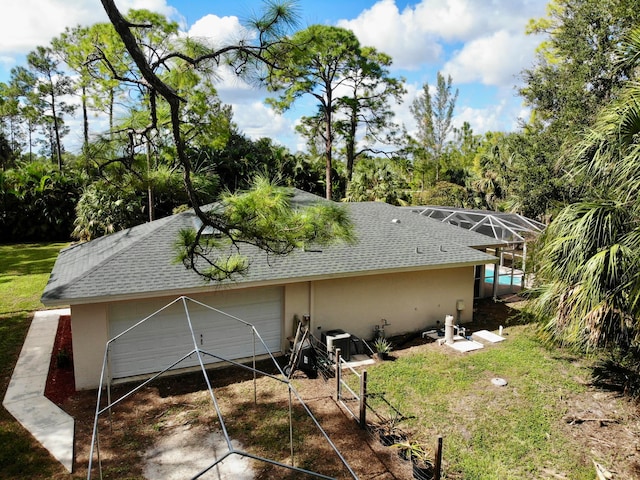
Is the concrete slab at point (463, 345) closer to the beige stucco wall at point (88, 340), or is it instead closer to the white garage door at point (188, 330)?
the white garage door at point (188, 330)

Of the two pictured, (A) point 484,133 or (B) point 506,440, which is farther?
(A) point 484,133

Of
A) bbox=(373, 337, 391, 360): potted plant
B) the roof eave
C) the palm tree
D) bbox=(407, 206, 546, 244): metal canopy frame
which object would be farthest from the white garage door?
bbox=(407, 206, 546, 244): metal canopy frame

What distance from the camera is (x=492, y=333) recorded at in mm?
12508

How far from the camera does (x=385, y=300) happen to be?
39.3 ft

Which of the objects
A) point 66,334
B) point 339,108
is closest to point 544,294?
point 66,334

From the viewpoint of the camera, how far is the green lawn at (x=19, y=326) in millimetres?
6442

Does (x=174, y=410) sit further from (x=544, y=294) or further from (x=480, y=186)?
(x=480, y=186)

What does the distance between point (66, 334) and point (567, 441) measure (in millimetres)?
12794

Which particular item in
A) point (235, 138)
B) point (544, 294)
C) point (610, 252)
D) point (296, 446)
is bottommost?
point (296, 446)

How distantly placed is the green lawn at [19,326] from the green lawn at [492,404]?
6.19 meters

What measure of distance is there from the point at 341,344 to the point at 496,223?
10.5 metres

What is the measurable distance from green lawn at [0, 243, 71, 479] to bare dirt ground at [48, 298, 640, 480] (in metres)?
0.59

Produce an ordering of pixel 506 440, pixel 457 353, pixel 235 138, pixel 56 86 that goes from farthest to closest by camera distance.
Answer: pixel 56 86, pixel 235 138, pixel 457 353, pixel 506 440

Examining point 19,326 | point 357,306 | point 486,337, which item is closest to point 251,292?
point 357,306
